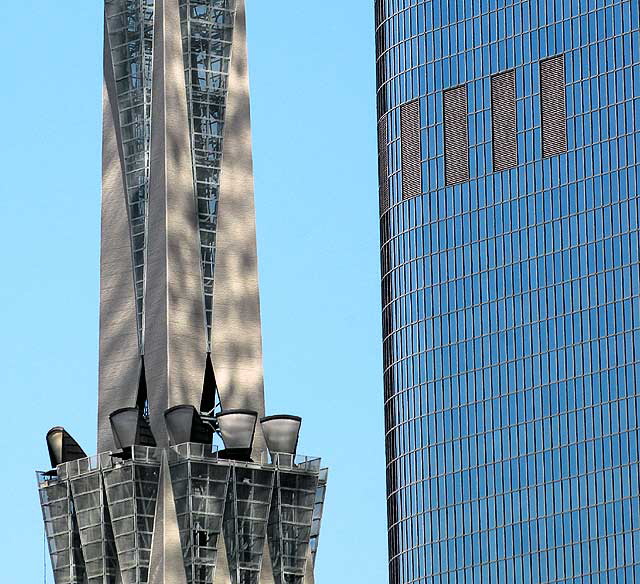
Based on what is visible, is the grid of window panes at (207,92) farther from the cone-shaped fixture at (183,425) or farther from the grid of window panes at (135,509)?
the grid of window panes at (135,509)

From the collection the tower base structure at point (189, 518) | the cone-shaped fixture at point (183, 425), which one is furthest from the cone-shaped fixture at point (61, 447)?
the cone-shaped fixture at point (183, 425)

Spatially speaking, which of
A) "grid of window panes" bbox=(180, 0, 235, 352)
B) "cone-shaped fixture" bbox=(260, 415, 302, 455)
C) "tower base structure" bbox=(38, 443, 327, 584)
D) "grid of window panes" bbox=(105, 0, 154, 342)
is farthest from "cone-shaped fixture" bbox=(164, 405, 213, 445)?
"grid of window panes" bbox=(105, 0, 154, 342)

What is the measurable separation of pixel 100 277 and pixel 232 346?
36.0 feet

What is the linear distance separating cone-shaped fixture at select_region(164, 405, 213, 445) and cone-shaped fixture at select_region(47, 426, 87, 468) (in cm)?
810

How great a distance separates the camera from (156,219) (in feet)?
573

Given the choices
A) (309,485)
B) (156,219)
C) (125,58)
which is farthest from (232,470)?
(125,58)

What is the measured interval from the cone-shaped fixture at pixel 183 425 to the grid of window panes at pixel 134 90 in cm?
1259

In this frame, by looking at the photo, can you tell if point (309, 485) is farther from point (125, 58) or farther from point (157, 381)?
point (125, 58)

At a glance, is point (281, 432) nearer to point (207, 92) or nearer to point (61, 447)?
point (61, 447)

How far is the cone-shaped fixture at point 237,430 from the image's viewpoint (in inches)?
6594

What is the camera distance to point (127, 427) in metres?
169

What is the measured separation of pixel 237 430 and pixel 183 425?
326 centimetres

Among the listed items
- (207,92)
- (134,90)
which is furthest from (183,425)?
(134,90)

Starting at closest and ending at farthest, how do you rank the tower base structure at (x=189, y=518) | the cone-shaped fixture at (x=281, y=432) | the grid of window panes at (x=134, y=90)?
the tower base structure at (x=189, y=518) → the cone-shaped fixture at (x=281, y=432) → the grid of window panes at (x=134, y=90)
